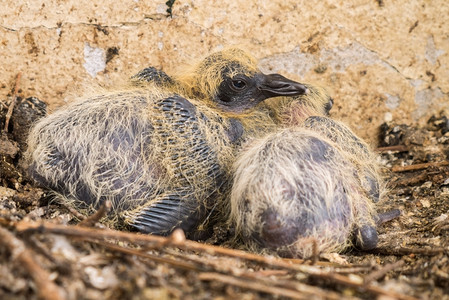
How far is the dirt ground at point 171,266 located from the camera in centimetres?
117

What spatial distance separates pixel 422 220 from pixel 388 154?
26.1 inches

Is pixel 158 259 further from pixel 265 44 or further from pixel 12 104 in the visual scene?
pixel 265 44

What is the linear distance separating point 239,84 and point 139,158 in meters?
0.55

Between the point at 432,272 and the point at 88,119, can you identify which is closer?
the point at 432,272

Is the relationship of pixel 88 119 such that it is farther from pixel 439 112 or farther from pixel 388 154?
pixel 439 112

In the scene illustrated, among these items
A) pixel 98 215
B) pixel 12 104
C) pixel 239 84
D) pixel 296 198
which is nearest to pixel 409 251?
pixel 296 198

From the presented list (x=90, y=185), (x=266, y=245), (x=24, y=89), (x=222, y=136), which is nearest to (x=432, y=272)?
(x=266, y=245)

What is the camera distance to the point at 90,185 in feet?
6.26

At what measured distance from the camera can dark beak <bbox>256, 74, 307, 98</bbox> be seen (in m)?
2.20

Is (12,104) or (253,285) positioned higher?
(12,104)

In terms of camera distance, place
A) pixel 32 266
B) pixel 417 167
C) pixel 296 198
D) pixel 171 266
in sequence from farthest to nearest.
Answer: pixel 417 167 < pixel 296 198 < pixel 171 266 < pixel 32 266

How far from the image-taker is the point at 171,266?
133 cm

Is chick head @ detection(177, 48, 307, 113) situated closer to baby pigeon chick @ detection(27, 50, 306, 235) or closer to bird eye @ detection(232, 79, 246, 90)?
bird eye @ detection(232, 79, 246, 90)

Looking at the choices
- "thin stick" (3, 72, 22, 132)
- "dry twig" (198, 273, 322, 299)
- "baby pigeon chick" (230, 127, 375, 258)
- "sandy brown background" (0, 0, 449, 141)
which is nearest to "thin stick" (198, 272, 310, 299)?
"dry twig" (198, 273, 322, 299)
